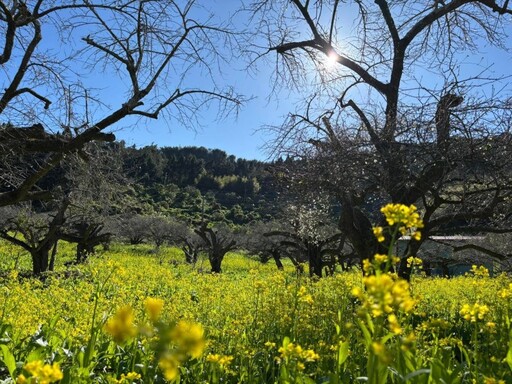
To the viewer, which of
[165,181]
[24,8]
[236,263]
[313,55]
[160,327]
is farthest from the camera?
[165,181]

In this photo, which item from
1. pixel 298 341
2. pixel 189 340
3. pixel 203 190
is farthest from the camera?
pixel 203 190

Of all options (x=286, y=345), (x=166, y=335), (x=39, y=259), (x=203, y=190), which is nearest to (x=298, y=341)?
(x=286, y=345)

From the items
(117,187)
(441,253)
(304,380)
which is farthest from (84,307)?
(441,253)

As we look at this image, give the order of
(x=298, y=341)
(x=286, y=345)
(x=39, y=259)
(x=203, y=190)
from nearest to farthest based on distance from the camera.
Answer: (x=286, y=345)
(x=298, y=341)
(x=39, y=259)
(x=203, y=190)

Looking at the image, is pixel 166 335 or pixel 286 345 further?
pixel 286 345

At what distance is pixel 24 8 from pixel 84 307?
4334 mm

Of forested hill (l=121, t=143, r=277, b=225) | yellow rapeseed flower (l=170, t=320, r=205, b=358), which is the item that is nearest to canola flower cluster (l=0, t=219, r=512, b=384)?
yellow rapeseed flower (l=170, t=320, r=205, b=358)

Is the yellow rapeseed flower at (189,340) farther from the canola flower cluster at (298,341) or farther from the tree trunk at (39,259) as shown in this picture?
the tree trunk at (39,259)

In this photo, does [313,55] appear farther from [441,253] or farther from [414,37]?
[441,253]

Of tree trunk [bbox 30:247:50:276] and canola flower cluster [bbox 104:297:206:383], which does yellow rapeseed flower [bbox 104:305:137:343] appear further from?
tree trunk [bbox 30:247:50:276]

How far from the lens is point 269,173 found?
627cm

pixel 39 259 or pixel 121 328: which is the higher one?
pixel 121 328

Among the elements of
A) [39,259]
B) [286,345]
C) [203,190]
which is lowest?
[39,259]

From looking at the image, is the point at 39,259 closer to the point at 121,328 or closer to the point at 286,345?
the point at 286,345
